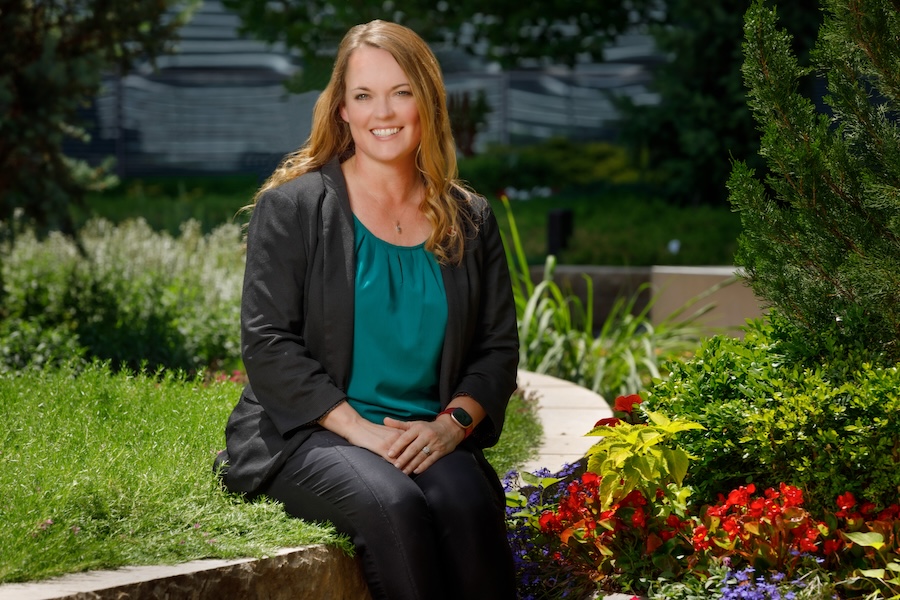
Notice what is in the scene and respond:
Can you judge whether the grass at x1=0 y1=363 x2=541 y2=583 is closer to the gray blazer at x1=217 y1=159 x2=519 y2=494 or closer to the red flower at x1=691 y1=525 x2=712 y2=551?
the gray blazer at x1=217 y1=159 x2=519 y2=494

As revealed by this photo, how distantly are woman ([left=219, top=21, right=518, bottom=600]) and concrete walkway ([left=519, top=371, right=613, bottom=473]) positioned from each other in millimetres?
911

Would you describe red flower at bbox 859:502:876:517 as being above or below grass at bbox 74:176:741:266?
above

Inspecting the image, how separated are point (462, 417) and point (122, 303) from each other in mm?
4113

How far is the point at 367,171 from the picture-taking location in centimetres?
322

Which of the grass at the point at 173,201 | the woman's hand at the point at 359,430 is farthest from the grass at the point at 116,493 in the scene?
the grass at the point at 173,201

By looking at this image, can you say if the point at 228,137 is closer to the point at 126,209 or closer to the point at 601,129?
the point at 126,209

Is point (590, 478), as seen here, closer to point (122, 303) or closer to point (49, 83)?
point (122, 303)

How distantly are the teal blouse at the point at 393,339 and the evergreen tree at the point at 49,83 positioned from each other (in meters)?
4.55

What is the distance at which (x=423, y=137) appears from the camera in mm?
3160

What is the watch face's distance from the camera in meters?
2.95

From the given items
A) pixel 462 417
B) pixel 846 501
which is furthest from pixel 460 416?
pixel 846 501

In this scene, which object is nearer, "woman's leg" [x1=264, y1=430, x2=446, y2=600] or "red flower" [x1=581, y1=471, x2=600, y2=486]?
"woman's leg" [x1=264, y1=430, x2=446, y2=600]

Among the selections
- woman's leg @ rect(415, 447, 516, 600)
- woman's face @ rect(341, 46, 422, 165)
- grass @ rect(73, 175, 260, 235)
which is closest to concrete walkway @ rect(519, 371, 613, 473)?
woman's leg @ rect(415, 447, 516, 600)

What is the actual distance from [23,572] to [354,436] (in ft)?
2.84
